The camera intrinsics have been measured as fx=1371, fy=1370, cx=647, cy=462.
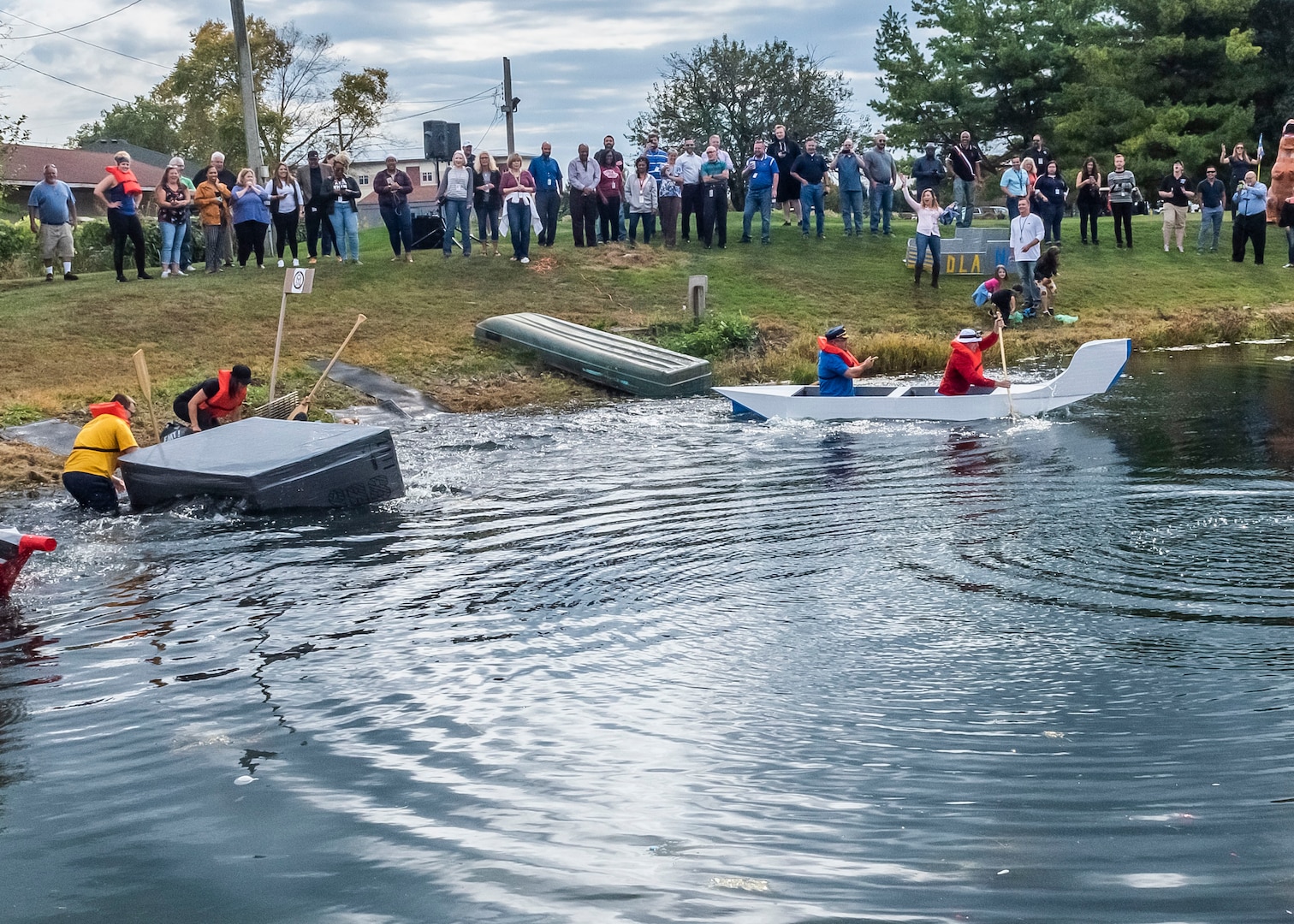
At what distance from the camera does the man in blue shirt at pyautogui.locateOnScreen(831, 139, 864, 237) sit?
91.1 ft

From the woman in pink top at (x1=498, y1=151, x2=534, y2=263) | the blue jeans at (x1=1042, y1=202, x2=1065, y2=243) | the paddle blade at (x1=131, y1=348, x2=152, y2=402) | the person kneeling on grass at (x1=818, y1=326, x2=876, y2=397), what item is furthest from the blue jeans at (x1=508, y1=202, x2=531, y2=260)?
the paddle blade at (x1=131, y1=348, x2=152, y2=402)

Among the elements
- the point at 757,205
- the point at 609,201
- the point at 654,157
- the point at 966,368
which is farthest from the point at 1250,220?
the point at 966,368

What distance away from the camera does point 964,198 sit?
94.1ft

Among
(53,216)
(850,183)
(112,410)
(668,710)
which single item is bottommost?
(668,710)

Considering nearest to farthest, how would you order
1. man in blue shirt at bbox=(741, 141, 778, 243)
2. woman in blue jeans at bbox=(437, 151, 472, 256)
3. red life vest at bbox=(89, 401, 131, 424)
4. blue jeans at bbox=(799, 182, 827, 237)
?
red life vest at bbox=(89, 401, 131, 424)
woman in blue jeans at bbox=(437, 151, 472, 256)
man in blue shirt at bbox=(741, 141, 778, 243)
blue jeans at bbox=(799, 182, 827, 237)

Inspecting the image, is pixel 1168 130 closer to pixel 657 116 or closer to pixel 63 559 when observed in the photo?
pixel 657 116

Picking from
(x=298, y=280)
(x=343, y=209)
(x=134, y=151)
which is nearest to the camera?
(x=298, y=280)

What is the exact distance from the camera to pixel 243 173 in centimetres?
2302

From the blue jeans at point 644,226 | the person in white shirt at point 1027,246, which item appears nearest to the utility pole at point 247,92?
the blue jeans at point 644,226

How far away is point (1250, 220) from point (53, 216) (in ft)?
79.2

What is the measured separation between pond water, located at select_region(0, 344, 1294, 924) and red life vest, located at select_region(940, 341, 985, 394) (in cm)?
434

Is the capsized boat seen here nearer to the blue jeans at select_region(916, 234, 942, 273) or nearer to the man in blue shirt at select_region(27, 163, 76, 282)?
the man in blue shirt at select_region(27, 163, 76, 282)

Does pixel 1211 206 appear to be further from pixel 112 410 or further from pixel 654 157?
pixel 112 410

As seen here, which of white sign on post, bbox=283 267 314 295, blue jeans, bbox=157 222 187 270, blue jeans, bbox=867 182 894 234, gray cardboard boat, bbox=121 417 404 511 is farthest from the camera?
blue jeans, bbox=867 182 894 234
